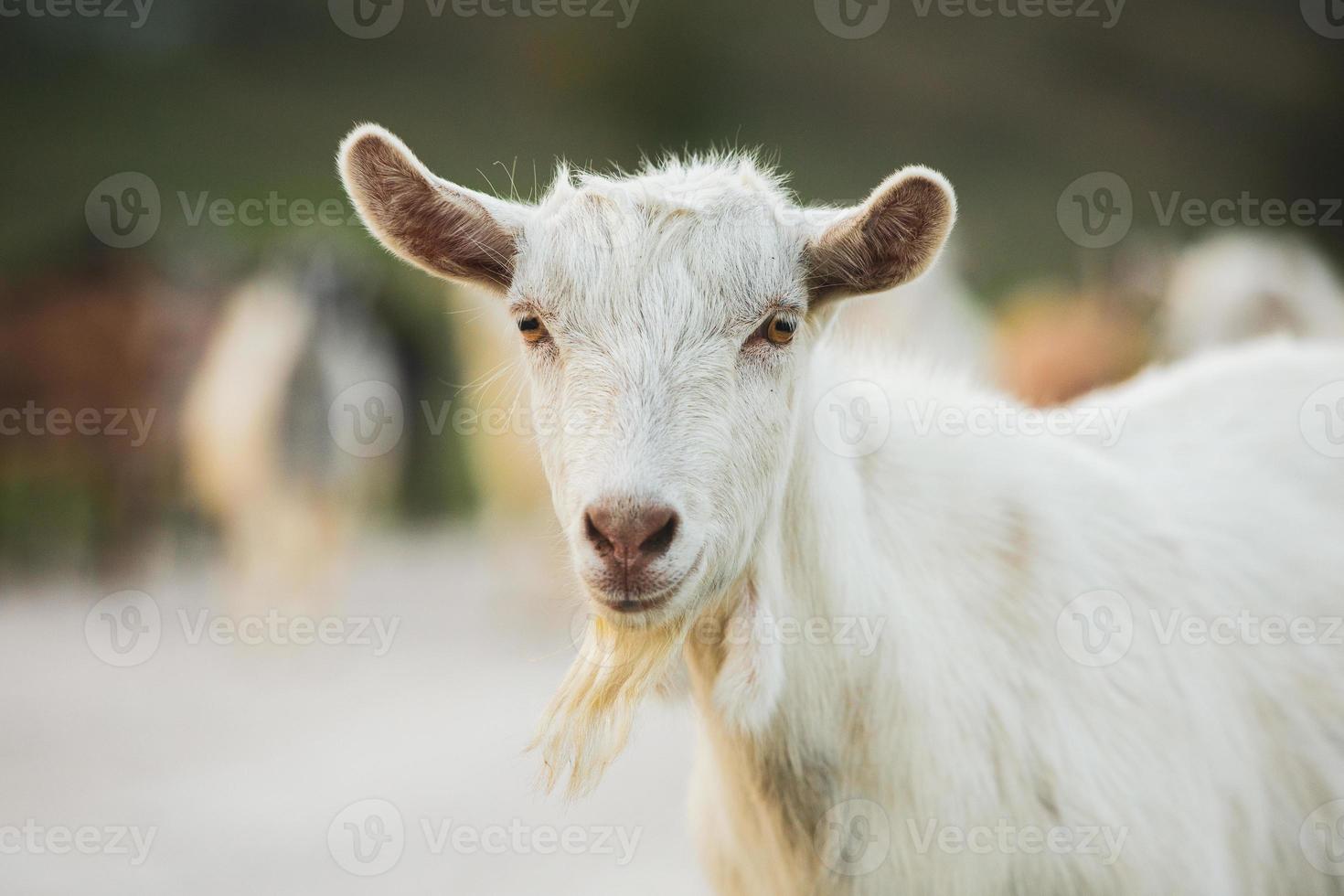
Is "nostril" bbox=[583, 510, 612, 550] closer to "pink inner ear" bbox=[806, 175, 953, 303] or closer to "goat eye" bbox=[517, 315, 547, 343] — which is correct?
"goat eye" bbox=[517, 315, 547, 343]

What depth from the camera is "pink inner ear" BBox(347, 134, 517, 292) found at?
230cm

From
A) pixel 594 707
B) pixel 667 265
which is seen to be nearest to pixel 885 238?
pixel 667 265

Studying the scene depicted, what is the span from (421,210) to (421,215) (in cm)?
1

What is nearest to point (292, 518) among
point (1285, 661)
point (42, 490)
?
point (42, 490)

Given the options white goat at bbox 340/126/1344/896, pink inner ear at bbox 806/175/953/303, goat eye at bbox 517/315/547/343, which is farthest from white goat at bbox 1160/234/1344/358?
goat eye at bbox 517/315/547/343

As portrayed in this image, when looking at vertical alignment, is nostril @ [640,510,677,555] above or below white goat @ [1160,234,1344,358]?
below

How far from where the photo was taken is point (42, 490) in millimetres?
10172

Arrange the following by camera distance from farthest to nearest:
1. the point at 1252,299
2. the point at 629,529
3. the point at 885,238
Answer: the point at 1252,299 → the point at 885,238 → the point at 629,529

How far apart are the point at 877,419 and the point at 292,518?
6651mm

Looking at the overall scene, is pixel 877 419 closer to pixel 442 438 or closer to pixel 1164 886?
pixel 1164 886

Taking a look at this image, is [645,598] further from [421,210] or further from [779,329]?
[421,210]

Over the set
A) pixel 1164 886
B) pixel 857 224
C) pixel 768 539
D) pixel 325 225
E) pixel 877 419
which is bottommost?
pixel 1164 886

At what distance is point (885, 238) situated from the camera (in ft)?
7.43

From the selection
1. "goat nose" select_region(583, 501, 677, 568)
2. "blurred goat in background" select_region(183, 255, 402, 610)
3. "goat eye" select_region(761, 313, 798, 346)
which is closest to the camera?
"goat nose" select_region(583, 501, 677, 568)
